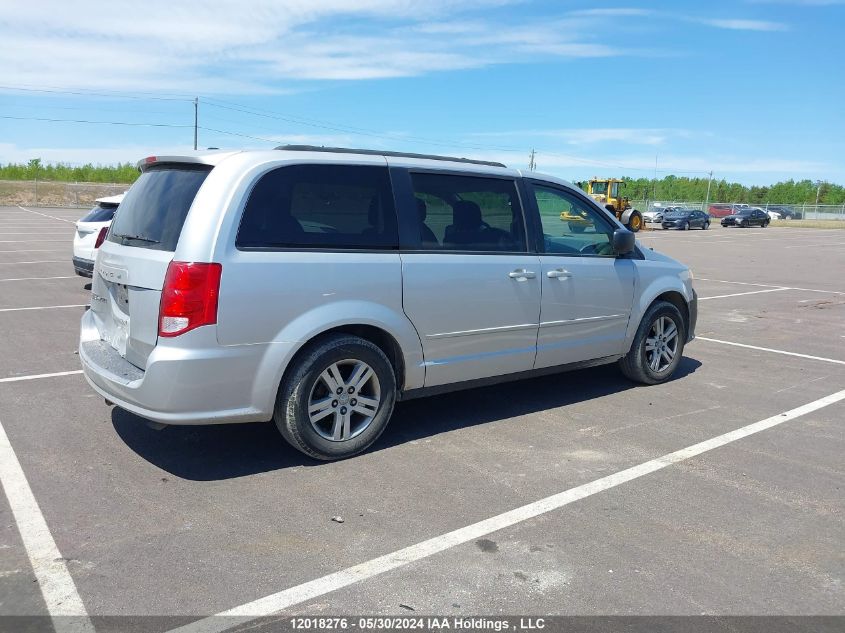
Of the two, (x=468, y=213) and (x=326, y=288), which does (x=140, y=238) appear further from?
(x=468, y=213)

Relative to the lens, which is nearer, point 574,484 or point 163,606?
point 163,606

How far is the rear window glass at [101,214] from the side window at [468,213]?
8548 mm

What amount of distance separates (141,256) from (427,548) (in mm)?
2389

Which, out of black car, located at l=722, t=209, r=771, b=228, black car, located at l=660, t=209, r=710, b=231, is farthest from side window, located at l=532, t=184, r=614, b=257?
black car, located at l=722, t=209, r=771, b=228

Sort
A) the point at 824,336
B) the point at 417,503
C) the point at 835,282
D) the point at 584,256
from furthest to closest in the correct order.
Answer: the point at 835,282
the point at 824,336
the point at 584,256
the point at 417,503

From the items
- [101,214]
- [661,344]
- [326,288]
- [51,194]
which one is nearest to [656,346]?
[661,344]

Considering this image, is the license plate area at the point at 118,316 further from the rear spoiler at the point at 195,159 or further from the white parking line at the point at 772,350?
the white parking line at the point at 772,350

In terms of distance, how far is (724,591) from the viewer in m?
3.35

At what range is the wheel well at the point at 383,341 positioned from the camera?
482cm

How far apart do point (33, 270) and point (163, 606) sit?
1374 cm

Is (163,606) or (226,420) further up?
(226,420)

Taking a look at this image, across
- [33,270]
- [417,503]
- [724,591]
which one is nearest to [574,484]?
[417,503]

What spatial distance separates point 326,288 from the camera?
15.1 ft

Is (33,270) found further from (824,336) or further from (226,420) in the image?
(824,336)
